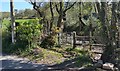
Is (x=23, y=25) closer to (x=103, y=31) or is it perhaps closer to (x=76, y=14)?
(x=103, y=31)

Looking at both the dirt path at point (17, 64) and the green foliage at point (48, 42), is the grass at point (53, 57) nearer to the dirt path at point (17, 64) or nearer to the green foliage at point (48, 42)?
the dirt path at point (17, 64)

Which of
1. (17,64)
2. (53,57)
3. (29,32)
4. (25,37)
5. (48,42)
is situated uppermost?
(29,32)

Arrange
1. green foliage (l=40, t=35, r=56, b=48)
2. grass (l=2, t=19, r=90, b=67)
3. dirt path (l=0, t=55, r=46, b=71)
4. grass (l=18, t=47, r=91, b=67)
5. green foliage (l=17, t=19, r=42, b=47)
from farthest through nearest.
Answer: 1. green foliage (l=40, t=35, r=56, b=48)
2. green foliage (l=17, t=19, r=42, b=47)
3. grass (l=2, t=19, r=90, b=67)
4. grass (l=18, t=47, r=91, b=67)
5. dirt path (l=0, t=55, r=46, b=71)

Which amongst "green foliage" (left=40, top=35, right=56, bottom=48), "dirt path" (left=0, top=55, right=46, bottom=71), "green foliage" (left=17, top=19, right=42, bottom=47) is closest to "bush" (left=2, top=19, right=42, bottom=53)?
"green foliage" (left=17, top=19, right=42, bottom=47)

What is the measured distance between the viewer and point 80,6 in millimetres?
21625

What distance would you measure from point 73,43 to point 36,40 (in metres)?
2.00

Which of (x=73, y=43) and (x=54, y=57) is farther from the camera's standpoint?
(x=73, y=43)

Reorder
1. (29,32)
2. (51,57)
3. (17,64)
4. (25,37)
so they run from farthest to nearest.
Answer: (29,32) < (25,37) < (51,57) < (17,64)

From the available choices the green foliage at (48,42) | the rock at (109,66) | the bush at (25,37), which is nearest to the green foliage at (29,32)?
the bush at (25,37)

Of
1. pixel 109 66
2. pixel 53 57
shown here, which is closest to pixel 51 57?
pixel 53 57

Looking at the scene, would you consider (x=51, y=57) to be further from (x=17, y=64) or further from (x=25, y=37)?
(x=25, y=37)

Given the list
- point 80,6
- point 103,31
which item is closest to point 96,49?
point 103,31

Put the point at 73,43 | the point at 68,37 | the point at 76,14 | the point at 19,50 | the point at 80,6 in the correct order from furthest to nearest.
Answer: the point at 76,14 → the point at 80,6 → the point at 68,37 → the point at 73,43 → the point at 19,50

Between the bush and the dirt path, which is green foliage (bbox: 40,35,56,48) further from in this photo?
the dirt path
